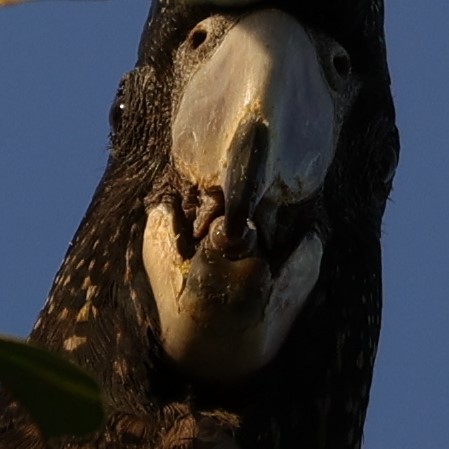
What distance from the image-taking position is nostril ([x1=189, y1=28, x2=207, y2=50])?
191 cm

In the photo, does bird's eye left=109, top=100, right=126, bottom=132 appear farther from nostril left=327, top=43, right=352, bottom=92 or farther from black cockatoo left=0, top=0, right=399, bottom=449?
nostril left=327, top=43, right=352, bottom=92

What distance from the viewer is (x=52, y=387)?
0.40 m

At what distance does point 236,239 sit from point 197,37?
52cm

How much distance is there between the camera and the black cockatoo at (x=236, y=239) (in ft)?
5.37

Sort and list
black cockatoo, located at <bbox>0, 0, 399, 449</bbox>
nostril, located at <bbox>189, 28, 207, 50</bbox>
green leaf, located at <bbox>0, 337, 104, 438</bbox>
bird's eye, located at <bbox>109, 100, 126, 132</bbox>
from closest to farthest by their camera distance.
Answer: green leaf, located at <bbox>0, 337, 104, 438</bbox> < black cockatoo, located at <bbox>0, 0, 399, 449</bbox> < nostril, located at <bbox>189, 28, 207, 50</bbox> < bird's eye, located at <bbox>109, 100, 126, 132</bbox>

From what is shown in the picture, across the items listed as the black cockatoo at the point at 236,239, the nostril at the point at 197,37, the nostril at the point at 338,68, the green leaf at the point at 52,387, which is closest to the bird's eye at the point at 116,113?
the black cockatoo at the point at 236,239

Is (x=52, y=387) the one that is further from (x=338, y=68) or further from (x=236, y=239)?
(x=338, y=68)

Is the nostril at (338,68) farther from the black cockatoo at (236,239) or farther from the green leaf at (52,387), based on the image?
the green leaf at (52,387)

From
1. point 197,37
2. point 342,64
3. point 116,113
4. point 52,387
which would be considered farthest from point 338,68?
point 52,387

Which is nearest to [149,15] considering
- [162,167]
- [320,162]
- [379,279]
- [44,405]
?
[162,167]

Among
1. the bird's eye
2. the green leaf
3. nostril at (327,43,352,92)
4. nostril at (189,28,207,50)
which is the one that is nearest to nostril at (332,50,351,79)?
nostril at (327,43,352,92)

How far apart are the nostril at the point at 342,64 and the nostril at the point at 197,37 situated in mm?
255

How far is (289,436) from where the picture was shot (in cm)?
201

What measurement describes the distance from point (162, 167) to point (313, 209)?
30 cm
